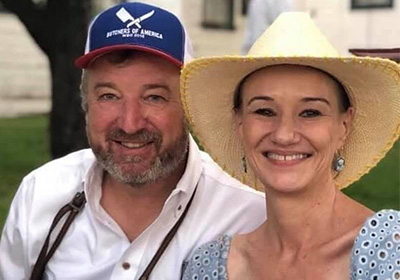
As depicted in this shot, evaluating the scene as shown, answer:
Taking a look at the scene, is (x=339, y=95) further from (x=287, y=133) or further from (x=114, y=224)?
(x=114, y=224)

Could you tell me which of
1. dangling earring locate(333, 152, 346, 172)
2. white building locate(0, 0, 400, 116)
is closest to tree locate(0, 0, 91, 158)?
dangling earring locate(333, 152, 346, 172)

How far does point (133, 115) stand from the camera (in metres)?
3.07

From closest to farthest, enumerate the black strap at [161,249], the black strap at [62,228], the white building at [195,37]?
1. the black strap at [161,249]
2. the black strap at [62,228]
3. the white building at [195,37]

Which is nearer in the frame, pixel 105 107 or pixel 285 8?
pixel 105 107

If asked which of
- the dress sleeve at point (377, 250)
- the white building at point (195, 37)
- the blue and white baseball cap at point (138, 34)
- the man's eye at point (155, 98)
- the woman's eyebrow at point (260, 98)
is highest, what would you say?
the blue and white baseball cap at point (138, 34)

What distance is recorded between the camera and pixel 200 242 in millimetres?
3125

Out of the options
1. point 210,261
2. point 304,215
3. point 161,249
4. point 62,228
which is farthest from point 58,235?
point 304,215

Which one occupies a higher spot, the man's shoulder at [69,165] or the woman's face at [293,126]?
the woman's face at [293,126]

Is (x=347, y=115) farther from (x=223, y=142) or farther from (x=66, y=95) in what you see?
(x=66, y=95)

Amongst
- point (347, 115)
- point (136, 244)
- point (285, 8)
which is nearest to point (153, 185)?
point (136, 244)

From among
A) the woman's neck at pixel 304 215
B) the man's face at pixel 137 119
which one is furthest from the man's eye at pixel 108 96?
the woman's neck at pixel 304 215

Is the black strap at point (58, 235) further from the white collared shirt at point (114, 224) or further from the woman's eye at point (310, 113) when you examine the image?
the woman's eye at point (310, 113)

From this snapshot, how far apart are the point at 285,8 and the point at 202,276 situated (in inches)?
205

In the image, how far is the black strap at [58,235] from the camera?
322 centimetres
